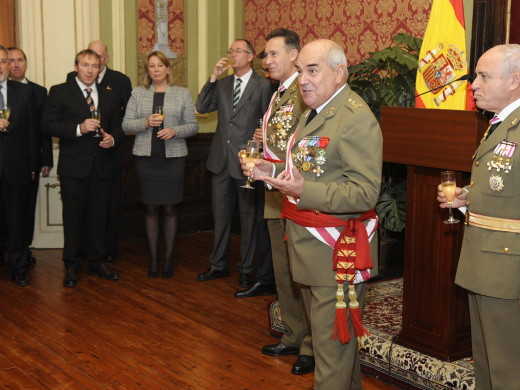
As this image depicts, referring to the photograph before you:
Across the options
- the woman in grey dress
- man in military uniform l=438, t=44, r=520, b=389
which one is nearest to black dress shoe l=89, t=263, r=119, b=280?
the woman in grey dress

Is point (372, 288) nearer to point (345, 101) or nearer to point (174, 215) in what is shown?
point (174, 215)

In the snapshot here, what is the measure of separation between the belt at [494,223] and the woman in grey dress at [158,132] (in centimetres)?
296

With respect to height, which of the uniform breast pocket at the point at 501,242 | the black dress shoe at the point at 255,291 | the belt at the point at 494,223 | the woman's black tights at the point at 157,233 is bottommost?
the black dress shoe at the point at 255,291

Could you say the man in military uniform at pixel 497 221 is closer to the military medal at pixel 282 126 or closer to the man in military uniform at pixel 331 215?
the man in military uniform at pixel 331 215

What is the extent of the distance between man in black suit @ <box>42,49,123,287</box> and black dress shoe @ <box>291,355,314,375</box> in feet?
6.90

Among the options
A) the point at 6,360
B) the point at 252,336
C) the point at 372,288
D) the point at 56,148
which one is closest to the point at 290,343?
the point at 252,336

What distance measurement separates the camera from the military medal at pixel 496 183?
7.82 ft

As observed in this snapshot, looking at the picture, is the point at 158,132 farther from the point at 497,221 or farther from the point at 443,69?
the point at 497,221

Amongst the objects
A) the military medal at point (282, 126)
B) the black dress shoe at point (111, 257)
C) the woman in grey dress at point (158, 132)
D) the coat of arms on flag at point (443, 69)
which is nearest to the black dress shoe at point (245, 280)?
the woman in grey dress at point (158, 132)

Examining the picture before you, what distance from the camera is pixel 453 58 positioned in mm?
3270

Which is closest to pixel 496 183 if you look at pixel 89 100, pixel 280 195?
pixel 280 195

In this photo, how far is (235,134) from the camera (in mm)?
5012

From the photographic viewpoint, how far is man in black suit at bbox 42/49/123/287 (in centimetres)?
499

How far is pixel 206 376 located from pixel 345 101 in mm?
1601
